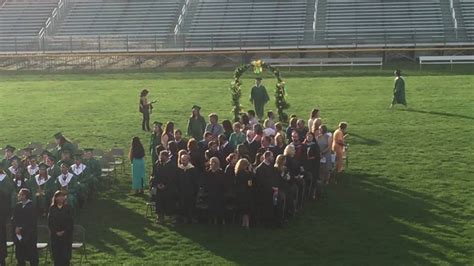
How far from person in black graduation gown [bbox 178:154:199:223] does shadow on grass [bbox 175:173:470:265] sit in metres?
0.47

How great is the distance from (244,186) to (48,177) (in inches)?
177

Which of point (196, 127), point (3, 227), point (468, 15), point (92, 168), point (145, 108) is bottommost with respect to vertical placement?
point (3, 227)

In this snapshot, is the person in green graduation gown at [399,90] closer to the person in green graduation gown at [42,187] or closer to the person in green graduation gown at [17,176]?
the person in green graduation gown at [42,187]

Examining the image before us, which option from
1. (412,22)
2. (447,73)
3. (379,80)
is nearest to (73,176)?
(379,80)

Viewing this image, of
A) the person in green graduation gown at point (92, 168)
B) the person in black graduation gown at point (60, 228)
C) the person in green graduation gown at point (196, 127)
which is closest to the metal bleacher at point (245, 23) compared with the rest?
the person in green graduation gown at point (196, 127)

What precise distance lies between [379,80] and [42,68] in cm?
2155

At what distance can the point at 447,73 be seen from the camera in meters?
40.0

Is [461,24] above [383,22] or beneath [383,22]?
beneath

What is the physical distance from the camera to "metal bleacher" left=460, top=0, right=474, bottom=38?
49847 millimetres

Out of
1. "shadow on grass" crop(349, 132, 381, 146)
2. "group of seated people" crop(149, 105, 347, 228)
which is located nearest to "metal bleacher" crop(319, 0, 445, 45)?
"shadow on grass" crop(349, 132, 381, 146)

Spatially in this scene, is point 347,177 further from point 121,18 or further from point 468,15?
point 121,18

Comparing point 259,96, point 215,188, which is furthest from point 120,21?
point 215,188

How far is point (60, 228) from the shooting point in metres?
13.0

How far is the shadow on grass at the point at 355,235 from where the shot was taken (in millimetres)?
14078
